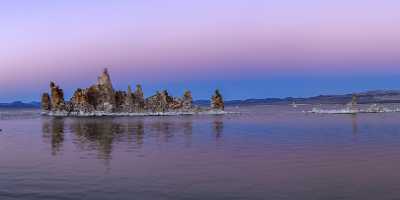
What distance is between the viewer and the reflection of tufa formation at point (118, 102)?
528 feet

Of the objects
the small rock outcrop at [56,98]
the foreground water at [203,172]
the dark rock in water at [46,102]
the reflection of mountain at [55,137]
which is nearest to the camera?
the foreground water at [203,172]

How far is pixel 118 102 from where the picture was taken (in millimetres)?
168000

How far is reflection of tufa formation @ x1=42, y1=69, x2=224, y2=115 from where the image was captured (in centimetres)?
16100

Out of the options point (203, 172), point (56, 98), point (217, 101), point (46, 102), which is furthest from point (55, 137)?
point (46, 102)

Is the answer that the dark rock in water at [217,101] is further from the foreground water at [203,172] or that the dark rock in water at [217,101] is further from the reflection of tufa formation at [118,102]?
the foreground water at [203,172]

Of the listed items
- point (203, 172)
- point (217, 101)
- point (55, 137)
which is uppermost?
point (217, 101)

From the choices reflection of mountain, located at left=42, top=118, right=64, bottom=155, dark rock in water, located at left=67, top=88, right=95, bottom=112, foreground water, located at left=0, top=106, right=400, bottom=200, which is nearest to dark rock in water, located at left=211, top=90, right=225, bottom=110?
dark rock in water, located at left=67, top=88, right=95, bottom=112

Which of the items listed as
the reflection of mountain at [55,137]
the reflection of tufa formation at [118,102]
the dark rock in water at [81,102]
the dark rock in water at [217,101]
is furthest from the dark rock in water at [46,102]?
the reflection of mountain at [55,137]

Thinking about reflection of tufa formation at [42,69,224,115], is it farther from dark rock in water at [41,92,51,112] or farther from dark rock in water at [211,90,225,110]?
dark rock in water at [41,92,51,112]

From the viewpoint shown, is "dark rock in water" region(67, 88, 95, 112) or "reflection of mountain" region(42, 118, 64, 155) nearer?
"reflection of mountain" region(42, 118, 64, 155)

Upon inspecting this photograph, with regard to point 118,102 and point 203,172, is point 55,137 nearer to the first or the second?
point 203,172

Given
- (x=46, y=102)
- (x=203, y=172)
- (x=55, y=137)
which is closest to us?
(x=203, y=172)

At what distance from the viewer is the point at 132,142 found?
51.1 metres

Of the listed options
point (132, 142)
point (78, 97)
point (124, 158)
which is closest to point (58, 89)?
point (78, 97)
